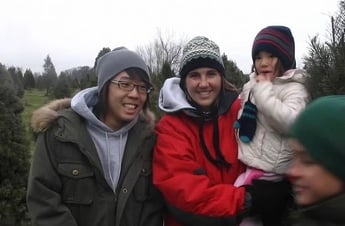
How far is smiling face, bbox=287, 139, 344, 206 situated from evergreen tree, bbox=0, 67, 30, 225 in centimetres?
654

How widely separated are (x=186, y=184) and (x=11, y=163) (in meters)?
5.52

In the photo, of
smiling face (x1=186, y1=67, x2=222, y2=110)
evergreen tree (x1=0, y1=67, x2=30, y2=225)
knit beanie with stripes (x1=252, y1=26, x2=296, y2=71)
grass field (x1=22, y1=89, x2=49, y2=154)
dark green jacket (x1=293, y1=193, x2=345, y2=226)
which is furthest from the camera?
grass field (x1=22, y1=89, x2=49, y2=154)

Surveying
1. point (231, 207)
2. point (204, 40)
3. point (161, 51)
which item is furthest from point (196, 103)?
point (161, 51)

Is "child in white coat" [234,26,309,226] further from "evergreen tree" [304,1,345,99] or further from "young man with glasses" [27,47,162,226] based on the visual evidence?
"young man with glasses" [27,47,162,226]

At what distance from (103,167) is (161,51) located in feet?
131

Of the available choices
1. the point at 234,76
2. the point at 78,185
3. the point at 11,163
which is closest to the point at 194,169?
the point at 78,185

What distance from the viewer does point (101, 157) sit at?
3.04 metres

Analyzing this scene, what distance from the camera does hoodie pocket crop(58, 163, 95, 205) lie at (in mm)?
2916

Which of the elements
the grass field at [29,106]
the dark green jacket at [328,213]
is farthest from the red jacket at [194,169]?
the grass field at [29,106]

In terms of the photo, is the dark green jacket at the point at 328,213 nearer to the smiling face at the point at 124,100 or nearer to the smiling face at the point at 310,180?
the smiling face at the point at 310,180

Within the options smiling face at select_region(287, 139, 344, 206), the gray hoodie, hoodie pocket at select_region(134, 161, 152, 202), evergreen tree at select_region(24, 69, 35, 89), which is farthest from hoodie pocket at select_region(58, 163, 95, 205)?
evergreen tree at select_region(24, 69, 35, 89)

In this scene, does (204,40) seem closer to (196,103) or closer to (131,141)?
(196,103)

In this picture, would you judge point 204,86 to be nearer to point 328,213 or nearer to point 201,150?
point 201,150

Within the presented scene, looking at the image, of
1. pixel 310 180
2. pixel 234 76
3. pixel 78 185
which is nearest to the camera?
pixel 310 180
